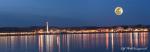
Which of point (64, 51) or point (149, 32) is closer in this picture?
point (64, 51)

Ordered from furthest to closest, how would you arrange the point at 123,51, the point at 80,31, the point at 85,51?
the point at 80,31 → the point at 85,51 → the point at 123,51

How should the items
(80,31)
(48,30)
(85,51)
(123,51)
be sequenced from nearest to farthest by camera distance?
(123,51)
(85,51)
(48,30)
(80,31)

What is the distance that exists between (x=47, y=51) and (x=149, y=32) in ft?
224

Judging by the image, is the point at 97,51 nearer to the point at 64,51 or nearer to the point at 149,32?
the point at 64,51

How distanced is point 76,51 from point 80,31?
67217mm

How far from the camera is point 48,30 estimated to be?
409 ft

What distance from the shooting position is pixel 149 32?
13250 cm

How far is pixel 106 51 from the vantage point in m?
63.9

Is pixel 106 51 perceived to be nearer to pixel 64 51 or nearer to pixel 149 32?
pixel 64 51

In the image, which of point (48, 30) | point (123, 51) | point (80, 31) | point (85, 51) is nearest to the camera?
point (123, 51)

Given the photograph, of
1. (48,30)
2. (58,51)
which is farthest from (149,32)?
(58,51)

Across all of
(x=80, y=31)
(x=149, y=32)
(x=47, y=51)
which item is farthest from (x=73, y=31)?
(x=47, y=51)

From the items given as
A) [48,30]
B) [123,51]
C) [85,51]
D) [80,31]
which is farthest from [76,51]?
[80,31]

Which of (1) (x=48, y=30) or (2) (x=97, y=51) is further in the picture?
(1) (x=48, y=30)
